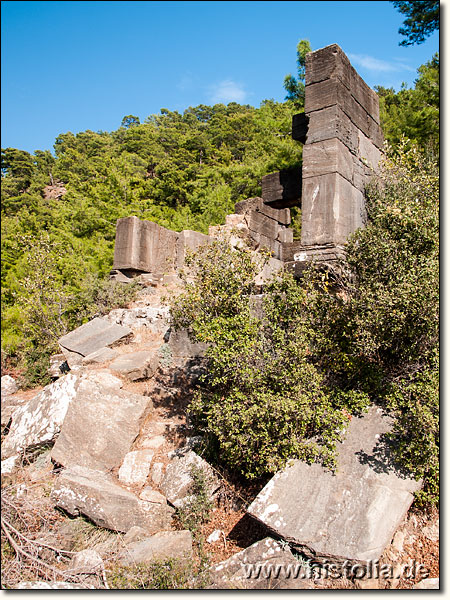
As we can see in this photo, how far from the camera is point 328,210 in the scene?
6.39m

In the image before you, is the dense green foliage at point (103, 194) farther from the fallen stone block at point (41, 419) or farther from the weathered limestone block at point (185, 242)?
the fallen stone block at point (41, 419)

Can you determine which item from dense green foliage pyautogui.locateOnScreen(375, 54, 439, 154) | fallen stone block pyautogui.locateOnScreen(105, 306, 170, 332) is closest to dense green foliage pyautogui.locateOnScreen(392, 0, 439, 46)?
dense green foliage pyautogui.locateOnScreen(375, 54, 439, 154)

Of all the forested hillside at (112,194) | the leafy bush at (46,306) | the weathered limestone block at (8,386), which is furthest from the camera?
the forested hillside at (112,194)

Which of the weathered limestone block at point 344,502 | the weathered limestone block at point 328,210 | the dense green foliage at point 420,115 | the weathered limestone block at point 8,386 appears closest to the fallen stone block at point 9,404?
the weathered limestone block at point 8,386

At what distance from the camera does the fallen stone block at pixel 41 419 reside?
16.2ft

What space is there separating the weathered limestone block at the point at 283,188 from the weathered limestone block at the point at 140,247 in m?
2.92

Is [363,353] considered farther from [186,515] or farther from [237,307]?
[186,515]

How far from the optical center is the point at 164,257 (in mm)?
11742

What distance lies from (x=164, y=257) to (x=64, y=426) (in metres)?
7.39

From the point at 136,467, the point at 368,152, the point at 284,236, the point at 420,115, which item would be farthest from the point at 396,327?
the point at 420,115

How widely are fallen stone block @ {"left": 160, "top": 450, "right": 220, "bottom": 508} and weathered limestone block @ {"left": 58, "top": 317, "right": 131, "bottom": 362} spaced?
9.26 feet

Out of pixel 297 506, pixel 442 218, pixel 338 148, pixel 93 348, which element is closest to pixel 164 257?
pixel 93 348

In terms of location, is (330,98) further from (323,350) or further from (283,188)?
A: (323,350)

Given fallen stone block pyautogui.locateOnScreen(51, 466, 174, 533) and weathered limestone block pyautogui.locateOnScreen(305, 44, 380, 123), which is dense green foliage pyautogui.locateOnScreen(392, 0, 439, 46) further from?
fallen stone block pyautogui.locateOnScreen(51, 466, 174, 533)
